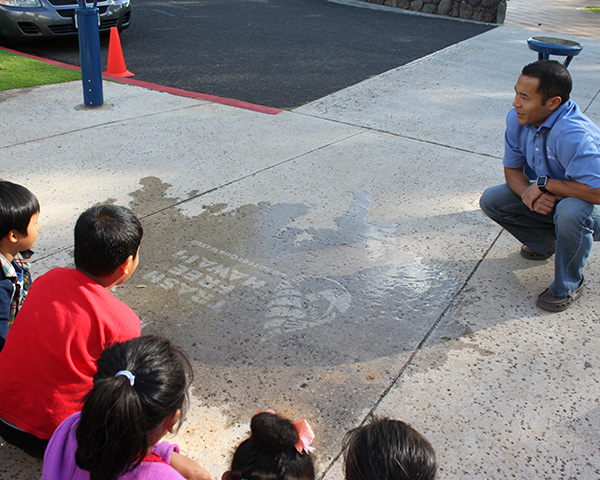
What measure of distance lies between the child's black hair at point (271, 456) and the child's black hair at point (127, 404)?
0.23m

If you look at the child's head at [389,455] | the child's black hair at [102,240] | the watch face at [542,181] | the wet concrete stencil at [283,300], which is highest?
the child's black hair at [102,240]

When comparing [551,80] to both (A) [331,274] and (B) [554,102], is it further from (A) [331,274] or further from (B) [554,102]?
(A) [331,274]

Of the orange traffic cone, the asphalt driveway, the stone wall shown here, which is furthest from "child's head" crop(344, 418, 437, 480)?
the stone wall

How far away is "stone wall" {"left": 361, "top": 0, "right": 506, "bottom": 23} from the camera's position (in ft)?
45.4

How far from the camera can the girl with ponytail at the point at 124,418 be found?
4.45ft

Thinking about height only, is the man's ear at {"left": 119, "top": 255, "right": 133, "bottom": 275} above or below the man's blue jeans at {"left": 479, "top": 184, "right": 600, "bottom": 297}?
above

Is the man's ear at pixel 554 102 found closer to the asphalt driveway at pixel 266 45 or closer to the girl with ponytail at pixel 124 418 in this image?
the girl with ponytail at pixel 124 418

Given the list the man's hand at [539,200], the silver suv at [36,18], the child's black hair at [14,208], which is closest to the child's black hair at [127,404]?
the child's black hair at [14,208]

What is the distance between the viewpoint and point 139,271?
3264 millimetres

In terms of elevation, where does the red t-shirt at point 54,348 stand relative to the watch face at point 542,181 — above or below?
below

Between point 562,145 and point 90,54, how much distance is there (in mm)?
4660

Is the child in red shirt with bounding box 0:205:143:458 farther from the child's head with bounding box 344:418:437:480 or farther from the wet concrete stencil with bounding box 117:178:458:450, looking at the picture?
the child's head with bounding box 344:418:437:480

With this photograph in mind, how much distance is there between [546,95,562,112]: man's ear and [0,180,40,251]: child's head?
2.66m

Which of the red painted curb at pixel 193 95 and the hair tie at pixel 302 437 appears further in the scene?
the red painted curb at pixel 193 95
